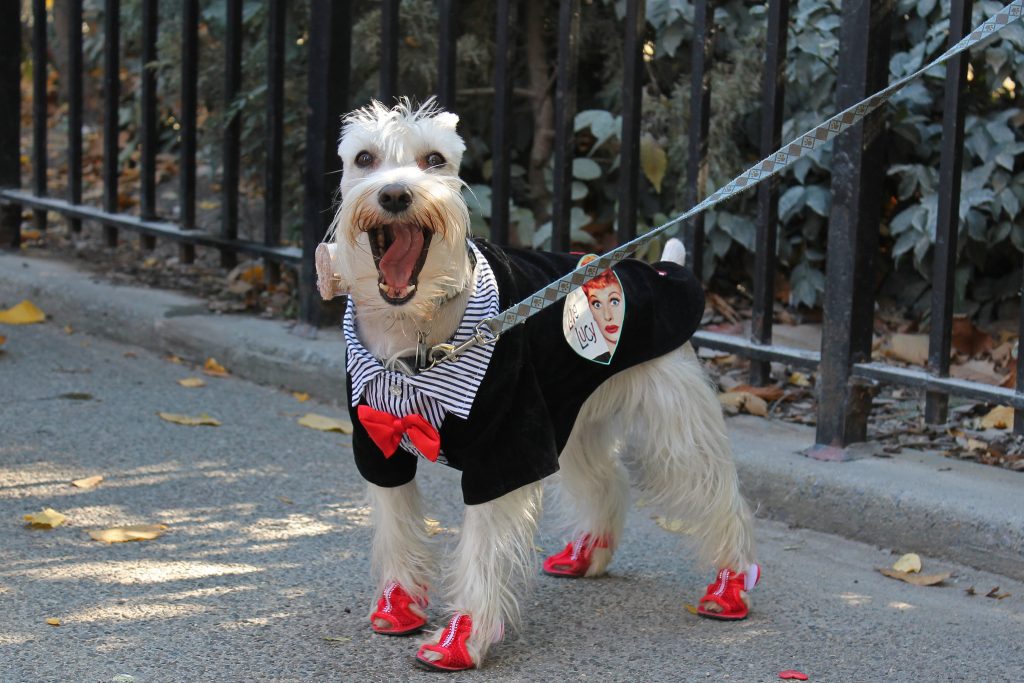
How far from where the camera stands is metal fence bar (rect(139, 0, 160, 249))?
641 cm

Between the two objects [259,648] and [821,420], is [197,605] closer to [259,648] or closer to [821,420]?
[259,648]

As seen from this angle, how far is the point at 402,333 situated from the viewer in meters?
3.00

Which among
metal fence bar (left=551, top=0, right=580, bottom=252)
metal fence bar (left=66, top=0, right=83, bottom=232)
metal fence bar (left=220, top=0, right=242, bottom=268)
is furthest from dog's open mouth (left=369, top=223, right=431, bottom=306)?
metal fence bar (left=66, top=0, right=83, bottom=232)

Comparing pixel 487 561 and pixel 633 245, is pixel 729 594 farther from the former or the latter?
pixel 633 245

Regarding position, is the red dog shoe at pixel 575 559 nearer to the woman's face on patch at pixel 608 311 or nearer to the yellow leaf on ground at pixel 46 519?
the woman's face on patch at pixel 608 311

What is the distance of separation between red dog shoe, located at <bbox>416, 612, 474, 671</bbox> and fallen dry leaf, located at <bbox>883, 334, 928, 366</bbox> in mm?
3001

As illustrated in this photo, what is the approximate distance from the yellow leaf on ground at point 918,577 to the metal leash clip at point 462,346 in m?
1.54

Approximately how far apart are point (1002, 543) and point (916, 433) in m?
0.95

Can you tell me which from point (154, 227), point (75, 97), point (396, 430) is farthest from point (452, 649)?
point (75, 97)

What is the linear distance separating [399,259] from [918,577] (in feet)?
6.20

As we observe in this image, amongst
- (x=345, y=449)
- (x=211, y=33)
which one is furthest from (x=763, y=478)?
(x=211, y=33)

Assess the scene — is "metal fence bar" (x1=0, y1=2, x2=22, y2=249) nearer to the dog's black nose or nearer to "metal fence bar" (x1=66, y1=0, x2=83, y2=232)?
"metal fence bar" (x1=66, y1=0, x2=83, y2=232)

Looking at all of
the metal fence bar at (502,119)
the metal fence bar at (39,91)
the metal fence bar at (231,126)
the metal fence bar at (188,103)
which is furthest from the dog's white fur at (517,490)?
the metal fence bar at (39,91)

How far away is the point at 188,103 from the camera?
625 cm
